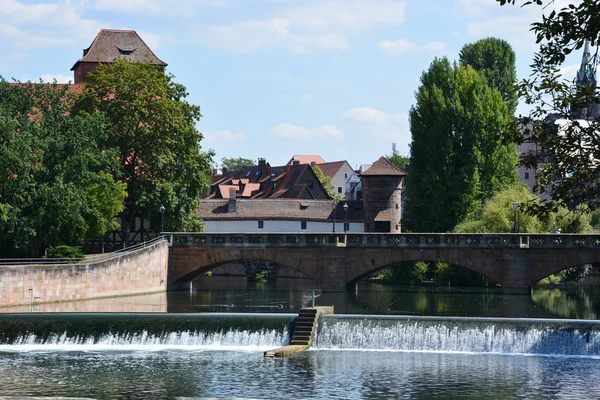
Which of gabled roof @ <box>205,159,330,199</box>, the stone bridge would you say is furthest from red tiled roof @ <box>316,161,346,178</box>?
the stone bridge

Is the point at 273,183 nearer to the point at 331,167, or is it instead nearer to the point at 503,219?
the point at 331,167

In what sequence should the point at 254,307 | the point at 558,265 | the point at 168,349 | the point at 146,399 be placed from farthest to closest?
1. the point at 558,265
2. the point at 254,307
3. the point at 168,349
4. the point at 146,399

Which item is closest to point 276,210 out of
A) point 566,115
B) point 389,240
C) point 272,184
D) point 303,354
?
point 272,184

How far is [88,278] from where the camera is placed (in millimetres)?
61469

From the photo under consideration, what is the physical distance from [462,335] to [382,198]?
153 feet

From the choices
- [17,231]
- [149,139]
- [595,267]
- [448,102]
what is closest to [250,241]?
[149,139]

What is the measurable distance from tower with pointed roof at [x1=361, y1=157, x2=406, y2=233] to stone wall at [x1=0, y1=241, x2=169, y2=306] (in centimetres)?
2458

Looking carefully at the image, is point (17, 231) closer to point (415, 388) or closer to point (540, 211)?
point (415, 388)

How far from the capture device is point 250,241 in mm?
70000

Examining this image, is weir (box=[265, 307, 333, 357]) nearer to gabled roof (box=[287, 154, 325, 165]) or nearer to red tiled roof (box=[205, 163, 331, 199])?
red tiled roof (box=[205, 163, 331, 199])

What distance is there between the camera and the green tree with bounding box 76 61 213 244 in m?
73.3

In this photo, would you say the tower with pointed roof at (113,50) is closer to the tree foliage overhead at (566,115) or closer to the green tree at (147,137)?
the green tree at (147,137)

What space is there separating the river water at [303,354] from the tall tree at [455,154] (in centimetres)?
2612

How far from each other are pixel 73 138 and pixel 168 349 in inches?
910
